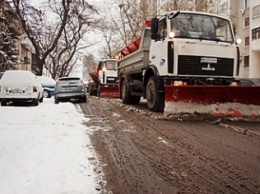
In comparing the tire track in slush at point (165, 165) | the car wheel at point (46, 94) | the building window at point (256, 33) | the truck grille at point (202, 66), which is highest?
the building window at point (256, 33)

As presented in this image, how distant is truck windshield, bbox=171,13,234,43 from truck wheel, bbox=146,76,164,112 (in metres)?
1.68

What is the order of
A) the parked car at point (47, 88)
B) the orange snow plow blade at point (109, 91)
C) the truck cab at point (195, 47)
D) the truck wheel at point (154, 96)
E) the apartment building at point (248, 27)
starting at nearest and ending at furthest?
the truck cab at point (195, 47) < the truck wheel at point (154, 96) < the orange snow plow blade at point (109, 91) < the parked car at point (47, 88) < the apartment building at point (248, 27)

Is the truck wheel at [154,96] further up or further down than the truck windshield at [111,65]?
further down

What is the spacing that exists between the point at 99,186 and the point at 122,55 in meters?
11.9

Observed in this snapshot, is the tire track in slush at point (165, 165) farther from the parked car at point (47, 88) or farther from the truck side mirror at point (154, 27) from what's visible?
the parked car at point (47, 88)

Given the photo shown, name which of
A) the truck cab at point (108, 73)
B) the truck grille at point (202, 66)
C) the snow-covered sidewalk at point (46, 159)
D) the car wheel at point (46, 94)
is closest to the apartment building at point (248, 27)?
the truck cab at point (108, 73)

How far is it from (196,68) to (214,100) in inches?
45.0

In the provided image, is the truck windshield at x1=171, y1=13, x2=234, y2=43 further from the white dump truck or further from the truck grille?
the white dump truck

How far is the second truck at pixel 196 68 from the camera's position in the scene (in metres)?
8.91

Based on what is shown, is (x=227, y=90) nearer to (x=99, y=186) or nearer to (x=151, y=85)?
(x=151, y=85)

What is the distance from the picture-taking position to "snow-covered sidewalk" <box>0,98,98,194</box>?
12.3 ft

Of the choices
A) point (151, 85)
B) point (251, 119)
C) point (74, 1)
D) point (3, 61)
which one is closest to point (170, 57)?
point (151, 85)

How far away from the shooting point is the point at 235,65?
1003 centimetres

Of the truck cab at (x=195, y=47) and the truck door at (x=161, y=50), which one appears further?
the truck door at (x=161, y=50)
